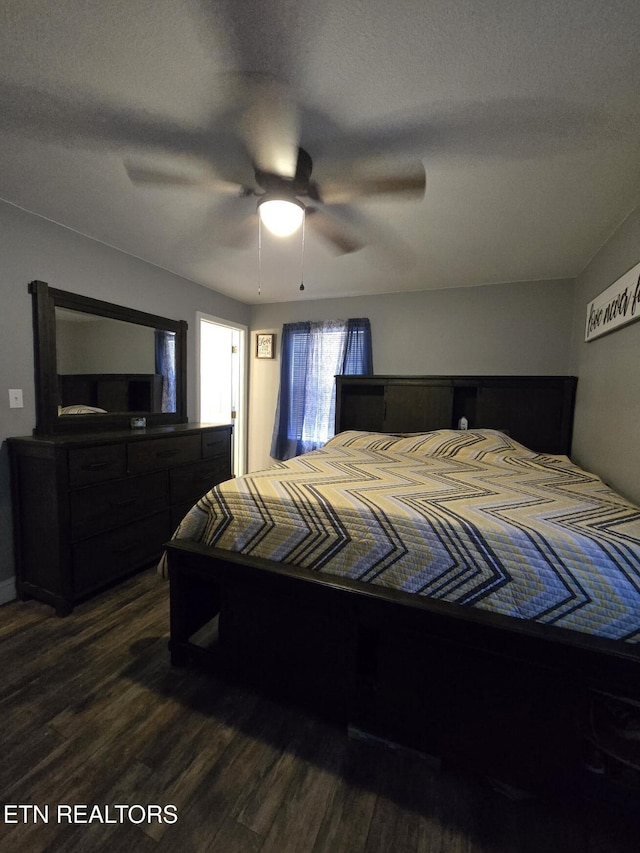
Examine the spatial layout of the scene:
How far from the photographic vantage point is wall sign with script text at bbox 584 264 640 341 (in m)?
1.78

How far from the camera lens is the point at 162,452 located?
252 cm

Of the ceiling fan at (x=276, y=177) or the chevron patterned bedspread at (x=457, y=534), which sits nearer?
the chevron patterned bedspread at (x=457, y=534)

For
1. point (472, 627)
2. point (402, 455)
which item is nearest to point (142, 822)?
point (472, 627)

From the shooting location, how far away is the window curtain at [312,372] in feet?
12.2

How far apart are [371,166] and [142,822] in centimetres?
253

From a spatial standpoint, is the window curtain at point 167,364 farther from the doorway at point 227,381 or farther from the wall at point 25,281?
the doorway at point 227,381

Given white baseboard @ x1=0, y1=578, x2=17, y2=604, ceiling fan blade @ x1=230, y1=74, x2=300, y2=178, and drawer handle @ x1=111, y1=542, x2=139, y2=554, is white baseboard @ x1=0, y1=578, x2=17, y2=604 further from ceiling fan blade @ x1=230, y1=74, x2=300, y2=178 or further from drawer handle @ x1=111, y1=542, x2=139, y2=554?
ceiling fan blade @ x1=230, y1=74, x2=300, y2=178

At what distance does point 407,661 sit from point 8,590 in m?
2.33

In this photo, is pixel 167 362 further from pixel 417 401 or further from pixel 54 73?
pixel 417 401

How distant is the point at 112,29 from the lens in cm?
102

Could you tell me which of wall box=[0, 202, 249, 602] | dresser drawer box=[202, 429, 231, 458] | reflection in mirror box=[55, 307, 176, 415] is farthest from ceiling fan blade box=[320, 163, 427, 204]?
dresser drawer box=[202, 429, 231, 458]

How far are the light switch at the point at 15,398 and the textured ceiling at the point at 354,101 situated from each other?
1.07 metres

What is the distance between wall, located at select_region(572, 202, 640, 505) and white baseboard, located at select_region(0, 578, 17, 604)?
3.48m

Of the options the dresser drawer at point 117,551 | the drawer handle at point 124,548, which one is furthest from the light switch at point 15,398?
the drawer handle at point 124,548
